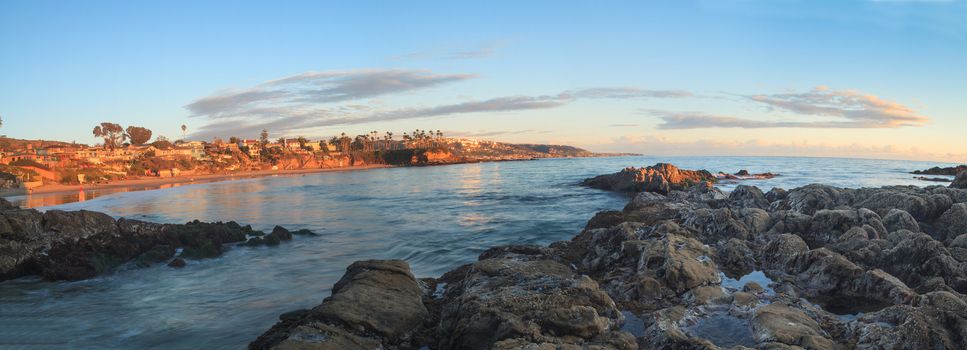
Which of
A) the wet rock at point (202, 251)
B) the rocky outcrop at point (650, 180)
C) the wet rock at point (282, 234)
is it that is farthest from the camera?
the rocky outcrop at point (650, 180)

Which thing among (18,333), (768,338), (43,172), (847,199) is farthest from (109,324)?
(43,172)

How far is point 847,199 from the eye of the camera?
57.7ft

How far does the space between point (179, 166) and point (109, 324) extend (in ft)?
359

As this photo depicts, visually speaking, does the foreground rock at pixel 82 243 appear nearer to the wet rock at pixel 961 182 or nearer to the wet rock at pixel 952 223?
the wet rock at pixel 952 223

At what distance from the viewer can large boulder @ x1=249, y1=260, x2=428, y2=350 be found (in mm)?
6648

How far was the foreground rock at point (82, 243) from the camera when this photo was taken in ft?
45.3

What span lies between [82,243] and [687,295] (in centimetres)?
1766

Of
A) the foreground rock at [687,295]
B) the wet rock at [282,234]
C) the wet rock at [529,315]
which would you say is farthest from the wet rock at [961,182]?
the wet rock at [282,234]

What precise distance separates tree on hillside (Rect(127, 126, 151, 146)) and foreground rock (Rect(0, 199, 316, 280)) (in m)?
186

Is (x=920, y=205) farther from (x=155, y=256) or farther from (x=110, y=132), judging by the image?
(x=110, y=132)

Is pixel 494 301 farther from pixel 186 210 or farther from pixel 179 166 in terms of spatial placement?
pixel 179 166

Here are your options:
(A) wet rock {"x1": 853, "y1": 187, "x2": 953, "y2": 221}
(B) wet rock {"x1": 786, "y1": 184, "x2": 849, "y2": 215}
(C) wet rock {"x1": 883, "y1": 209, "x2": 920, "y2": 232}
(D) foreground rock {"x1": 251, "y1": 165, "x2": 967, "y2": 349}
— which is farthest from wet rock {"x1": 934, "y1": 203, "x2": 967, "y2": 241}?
(B) wet rock {"x1": 786, "y1": 184, "x2": 849, "y2": 215}

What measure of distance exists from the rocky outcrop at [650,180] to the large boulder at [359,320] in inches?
1305

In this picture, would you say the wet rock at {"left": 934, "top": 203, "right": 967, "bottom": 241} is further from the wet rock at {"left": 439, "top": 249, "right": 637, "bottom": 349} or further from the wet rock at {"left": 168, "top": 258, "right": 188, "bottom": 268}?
the wet rock at {"left": 168, "top": 258, "right": 188, "bottom": 268}
